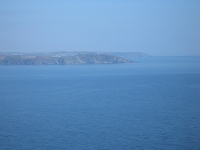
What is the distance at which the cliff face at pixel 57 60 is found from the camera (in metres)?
80.8

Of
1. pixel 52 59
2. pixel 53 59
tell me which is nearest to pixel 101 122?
pixel 52 59

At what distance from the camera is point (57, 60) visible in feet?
282

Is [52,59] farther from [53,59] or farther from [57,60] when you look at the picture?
[57,60]

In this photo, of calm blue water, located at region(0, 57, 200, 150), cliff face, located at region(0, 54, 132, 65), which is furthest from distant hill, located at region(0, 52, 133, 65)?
calm blue water, located at region(0, 57, 200, 150)

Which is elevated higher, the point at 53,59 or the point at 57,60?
the point at 53,59

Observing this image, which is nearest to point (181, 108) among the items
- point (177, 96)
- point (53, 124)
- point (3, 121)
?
point (177, 96)

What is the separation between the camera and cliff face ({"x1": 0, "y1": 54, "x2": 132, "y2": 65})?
265 ft

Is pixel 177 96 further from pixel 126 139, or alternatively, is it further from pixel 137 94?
pixel 126 139

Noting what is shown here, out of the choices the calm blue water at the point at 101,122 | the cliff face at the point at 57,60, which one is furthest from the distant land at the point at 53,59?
the calm blue water at the point at 101,122

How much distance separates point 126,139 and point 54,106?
9.90 m

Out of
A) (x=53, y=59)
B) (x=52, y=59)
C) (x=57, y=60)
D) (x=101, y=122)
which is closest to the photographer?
(x=101, y=122)

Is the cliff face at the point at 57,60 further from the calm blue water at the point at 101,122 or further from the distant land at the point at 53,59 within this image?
the calm blue water at the point at 101,122

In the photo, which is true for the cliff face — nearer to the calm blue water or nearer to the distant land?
the distant land

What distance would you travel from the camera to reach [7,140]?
1467 cm
